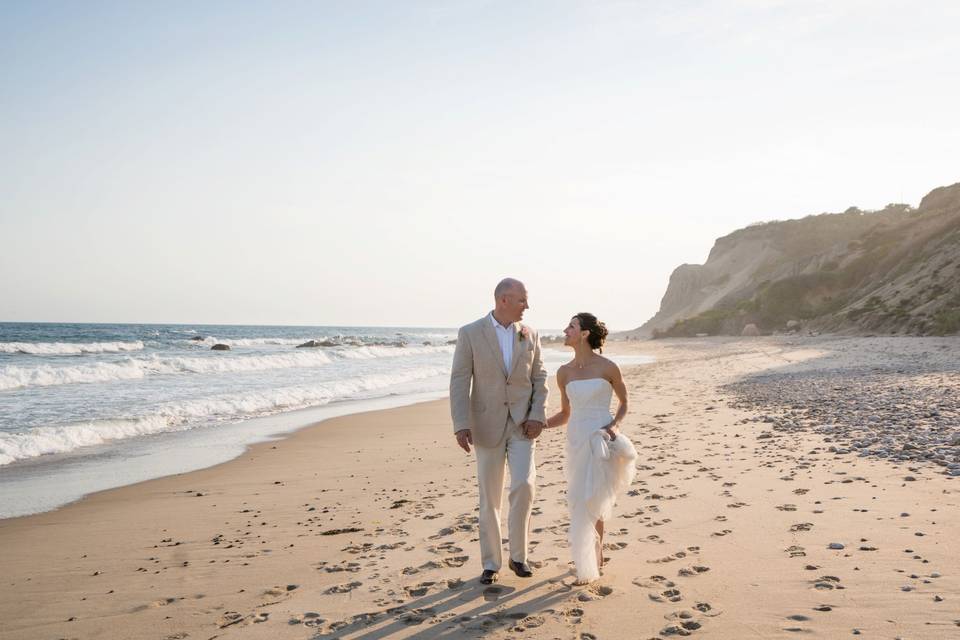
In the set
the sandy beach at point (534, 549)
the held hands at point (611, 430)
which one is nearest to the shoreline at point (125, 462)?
the sandy beach at point (534, 549)

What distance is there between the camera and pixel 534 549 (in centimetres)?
565

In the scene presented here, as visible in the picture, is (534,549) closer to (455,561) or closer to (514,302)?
(455,561)

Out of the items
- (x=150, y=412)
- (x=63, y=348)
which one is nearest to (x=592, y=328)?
(x=150, y=412)

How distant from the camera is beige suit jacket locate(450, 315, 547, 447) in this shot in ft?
16.6

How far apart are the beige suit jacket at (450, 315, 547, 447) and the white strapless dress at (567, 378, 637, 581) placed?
0.91 ft

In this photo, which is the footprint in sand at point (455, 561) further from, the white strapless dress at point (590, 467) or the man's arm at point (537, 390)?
the man's arm at point (537, 390)

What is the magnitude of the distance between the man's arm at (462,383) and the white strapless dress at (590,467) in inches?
29.6

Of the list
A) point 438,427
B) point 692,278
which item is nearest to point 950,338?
point 438,427

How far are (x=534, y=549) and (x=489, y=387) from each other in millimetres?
1502

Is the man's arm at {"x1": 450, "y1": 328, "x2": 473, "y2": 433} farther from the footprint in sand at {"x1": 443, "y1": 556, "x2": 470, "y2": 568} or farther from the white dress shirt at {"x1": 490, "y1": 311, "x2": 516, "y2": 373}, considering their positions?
the footprint in sand at {"x1": 443, "y1": 556, "x2": 470, "y2": 568}

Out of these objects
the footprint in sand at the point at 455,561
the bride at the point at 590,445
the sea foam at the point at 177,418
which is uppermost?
the bride at the point at 590,445

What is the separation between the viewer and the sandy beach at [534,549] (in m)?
4.25

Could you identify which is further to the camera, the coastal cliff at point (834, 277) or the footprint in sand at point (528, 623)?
the coastal cliff at point (834, 277)

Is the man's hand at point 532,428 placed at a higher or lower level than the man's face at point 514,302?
lower
